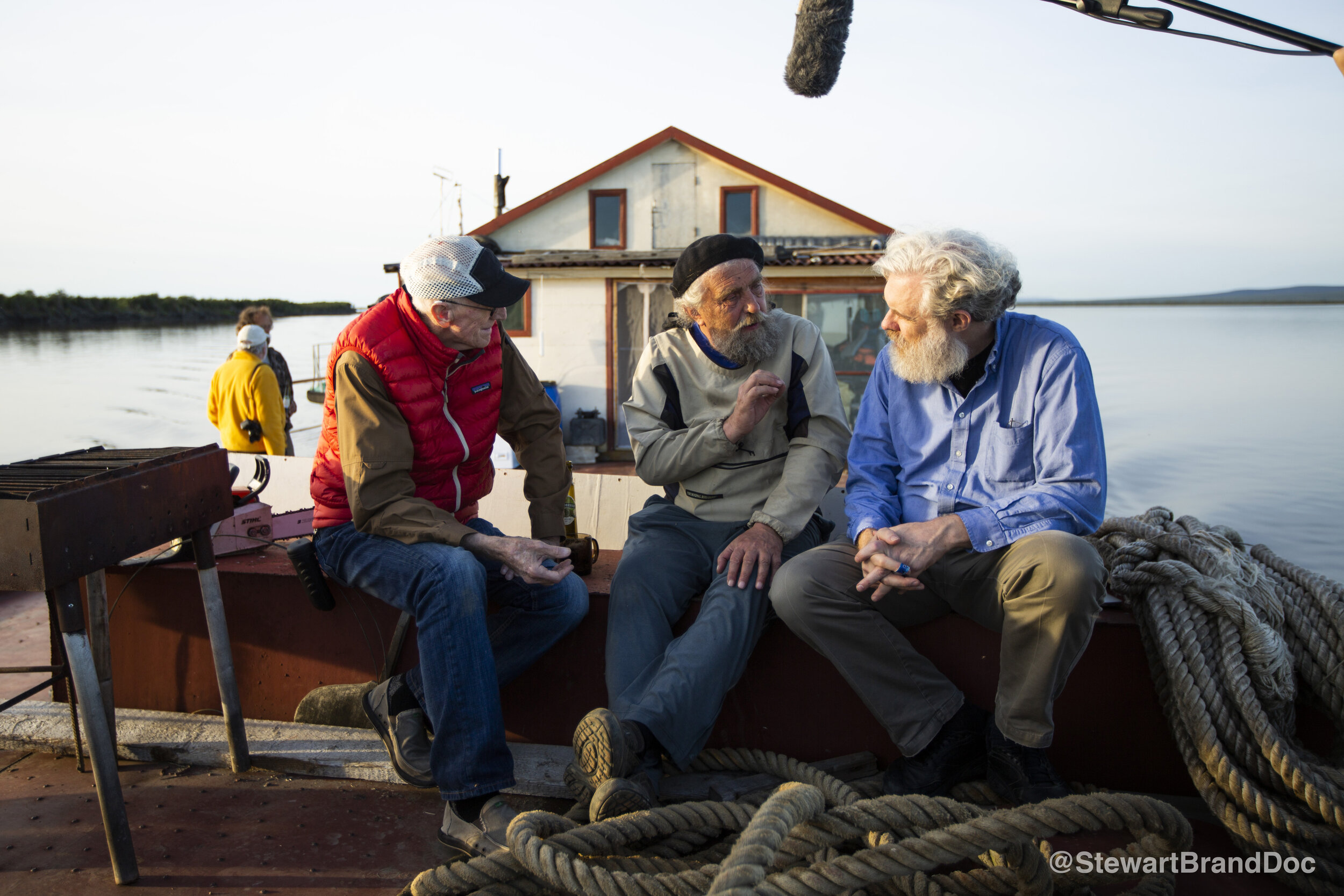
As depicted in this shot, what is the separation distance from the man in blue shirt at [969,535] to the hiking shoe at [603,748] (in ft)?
1.84

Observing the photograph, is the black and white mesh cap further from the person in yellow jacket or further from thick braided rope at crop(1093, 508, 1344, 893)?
the person in yellow jacket

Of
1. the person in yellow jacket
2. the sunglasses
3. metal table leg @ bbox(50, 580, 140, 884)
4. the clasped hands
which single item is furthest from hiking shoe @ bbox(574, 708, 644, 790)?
the person in yellow jacket

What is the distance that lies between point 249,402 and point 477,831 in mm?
4891

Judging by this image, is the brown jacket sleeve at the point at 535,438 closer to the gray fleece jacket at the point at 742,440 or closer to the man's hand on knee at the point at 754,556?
the gray fleece jacket at the point at 742,440

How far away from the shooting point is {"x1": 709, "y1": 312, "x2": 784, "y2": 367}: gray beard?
2691 mm

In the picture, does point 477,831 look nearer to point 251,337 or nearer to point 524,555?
point 524,555

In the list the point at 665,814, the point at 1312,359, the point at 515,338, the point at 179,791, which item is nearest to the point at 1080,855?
the point at 665,814

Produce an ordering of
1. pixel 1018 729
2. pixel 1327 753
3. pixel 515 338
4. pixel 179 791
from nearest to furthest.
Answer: pixel 1018 729, pixel 1327 753, pixel 179 791, pixel 515 338

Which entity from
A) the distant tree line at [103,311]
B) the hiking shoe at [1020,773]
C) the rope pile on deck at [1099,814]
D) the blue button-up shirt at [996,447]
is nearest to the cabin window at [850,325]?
the blue button-up shirt at [996,447]

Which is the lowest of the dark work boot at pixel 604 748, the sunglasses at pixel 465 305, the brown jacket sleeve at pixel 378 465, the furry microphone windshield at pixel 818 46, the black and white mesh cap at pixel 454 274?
the dark work boot at pixel 604 748

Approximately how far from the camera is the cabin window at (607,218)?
12500 millimetres

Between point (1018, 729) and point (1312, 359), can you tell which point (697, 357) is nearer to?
point (1018, 729)

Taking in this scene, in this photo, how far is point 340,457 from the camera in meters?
2.33

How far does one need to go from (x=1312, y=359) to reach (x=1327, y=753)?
7153 cm
